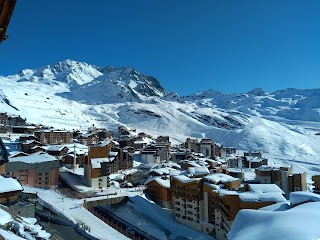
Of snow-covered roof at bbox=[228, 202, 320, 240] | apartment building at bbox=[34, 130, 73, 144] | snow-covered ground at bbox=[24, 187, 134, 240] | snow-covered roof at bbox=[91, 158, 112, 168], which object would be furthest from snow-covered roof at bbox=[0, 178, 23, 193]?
apartment building at bbox=[34, 130, 73, 144]

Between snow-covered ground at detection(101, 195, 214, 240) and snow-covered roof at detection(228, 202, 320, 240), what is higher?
snow-covered roof at detection(228, 202, 320, 240)

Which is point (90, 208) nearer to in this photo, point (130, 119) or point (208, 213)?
point (208, 213)

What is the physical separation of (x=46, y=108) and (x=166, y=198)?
309ft

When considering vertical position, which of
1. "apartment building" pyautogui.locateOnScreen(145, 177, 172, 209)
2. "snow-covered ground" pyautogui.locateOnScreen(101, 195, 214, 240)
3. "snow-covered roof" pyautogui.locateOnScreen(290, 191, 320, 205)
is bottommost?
"snow-covered ground" pyautogui.locateOnScreen(101, 195, 214, 240)

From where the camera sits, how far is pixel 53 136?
236 feet

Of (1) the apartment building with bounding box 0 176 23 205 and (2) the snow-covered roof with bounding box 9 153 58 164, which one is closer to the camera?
(1) the apartment building with bounding box 0 176 23 205

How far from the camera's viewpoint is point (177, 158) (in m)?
74.3

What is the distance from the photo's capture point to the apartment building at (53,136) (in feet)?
229

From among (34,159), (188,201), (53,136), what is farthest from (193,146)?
(34,159)

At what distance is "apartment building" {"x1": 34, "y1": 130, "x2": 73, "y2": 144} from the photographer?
6975cm

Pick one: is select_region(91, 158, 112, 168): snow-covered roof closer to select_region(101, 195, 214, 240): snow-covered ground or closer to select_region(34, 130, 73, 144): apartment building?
select_region(101, 195, 214, 240): snow-covered ground

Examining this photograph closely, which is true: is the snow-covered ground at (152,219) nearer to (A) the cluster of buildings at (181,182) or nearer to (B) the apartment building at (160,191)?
(A) the cluster of buildings at (181,182)

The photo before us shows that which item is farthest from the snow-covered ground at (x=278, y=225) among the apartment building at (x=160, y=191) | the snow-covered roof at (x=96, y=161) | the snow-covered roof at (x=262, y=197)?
the snow-covered roof at (x=96, y=161)

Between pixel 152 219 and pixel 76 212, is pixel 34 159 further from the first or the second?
pixel 152 219
